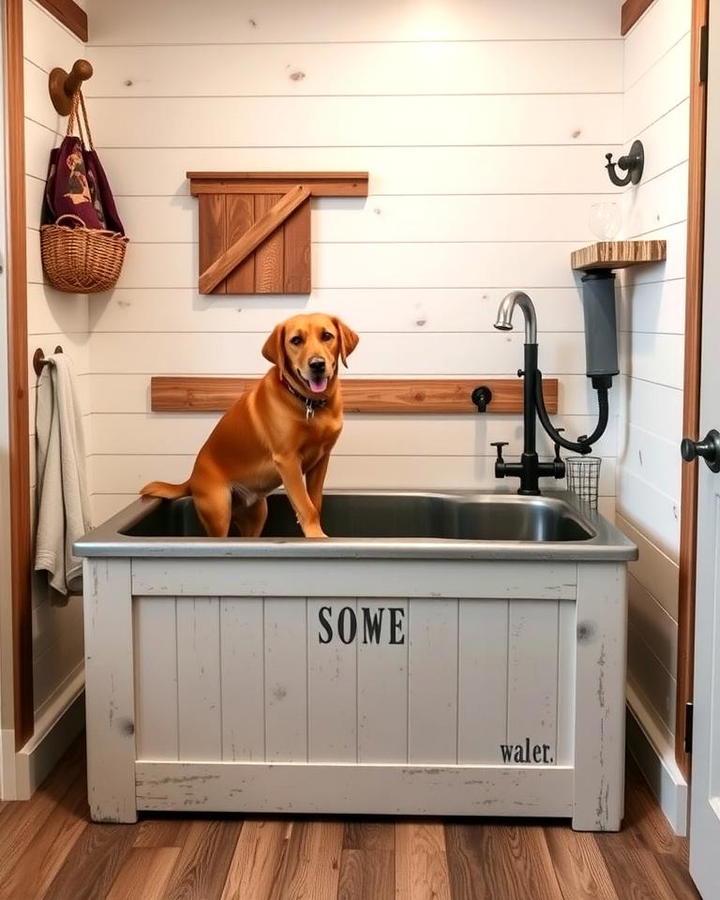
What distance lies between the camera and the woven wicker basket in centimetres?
275

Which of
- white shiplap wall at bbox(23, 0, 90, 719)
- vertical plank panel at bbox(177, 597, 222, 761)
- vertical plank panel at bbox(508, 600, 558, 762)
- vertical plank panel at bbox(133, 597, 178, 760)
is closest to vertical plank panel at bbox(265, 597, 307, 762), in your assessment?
vertical plank panel at bbox(177, 597, 222, 761)

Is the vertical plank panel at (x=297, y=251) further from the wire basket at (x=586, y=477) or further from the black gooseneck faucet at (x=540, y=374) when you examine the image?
the wire basket at (x=586, y=477)

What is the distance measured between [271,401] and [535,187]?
1.08 m

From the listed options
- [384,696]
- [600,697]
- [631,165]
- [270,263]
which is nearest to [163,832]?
[384,696]

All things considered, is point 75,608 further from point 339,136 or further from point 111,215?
point 339,136

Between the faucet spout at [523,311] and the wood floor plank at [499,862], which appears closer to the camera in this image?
the wood floor plank at [499,862]

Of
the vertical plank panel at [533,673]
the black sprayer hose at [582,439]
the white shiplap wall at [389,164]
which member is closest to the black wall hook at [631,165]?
the white shiplap wall at [389,164]

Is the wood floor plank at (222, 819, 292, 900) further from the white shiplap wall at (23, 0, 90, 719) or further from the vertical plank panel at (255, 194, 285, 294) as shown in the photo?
the vertical plank panel at (255, 194, 285, 294)

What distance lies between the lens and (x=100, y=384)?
127 inches

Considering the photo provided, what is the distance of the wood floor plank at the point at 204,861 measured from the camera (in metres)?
2.17

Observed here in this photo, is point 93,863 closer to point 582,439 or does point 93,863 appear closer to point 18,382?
point 18,382

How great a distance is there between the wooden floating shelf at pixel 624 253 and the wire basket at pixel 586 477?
562 mm

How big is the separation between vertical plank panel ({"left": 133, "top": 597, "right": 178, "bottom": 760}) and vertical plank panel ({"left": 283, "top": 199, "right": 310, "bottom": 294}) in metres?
1.12

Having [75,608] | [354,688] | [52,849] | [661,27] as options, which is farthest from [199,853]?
[661,27]
